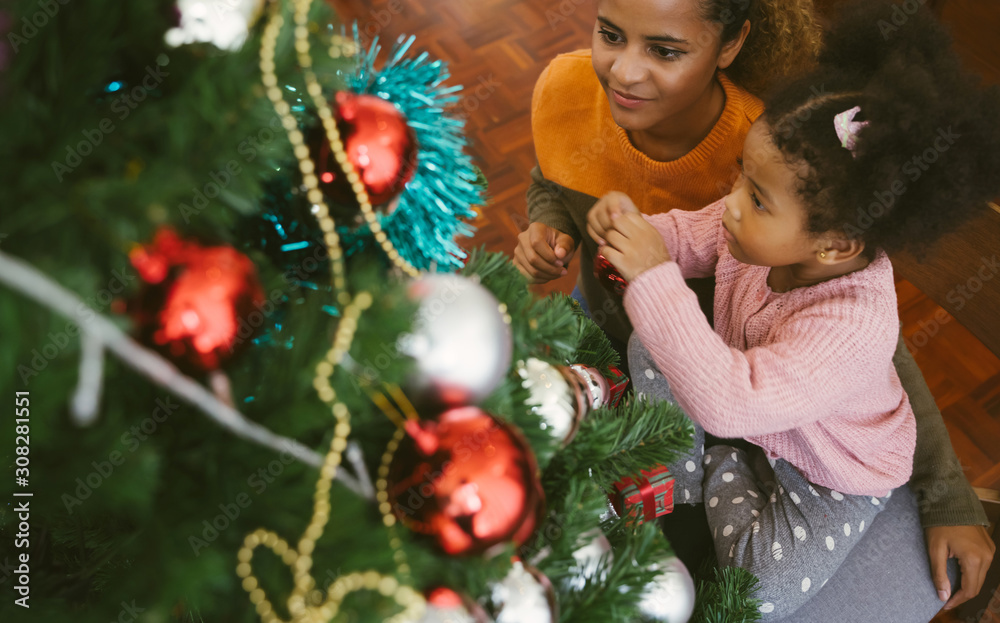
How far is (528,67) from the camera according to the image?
6.84 feet

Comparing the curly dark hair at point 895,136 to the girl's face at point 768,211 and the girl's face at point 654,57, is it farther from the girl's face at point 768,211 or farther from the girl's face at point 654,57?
the girl's face at point 654,57

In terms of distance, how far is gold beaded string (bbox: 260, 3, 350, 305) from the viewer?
30 centimetres

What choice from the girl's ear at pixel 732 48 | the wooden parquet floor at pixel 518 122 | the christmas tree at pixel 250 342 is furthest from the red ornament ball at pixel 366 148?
the wooden parquet floor at pixel 518 122

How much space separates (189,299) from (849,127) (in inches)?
26.1

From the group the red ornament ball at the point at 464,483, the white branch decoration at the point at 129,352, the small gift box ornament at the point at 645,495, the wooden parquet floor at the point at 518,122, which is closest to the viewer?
the white branch decoration at the point at 129,352

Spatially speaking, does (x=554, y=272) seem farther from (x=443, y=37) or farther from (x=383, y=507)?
(x=443, y=37)

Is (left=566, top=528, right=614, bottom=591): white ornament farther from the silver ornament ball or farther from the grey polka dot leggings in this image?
the grey polka dot leggings

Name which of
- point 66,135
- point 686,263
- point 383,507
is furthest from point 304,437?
point 686,263

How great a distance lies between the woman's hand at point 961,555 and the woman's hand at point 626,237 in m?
0.50

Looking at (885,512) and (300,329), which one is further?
(885,512)

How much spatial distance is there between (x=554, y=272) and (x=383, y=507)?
734mm

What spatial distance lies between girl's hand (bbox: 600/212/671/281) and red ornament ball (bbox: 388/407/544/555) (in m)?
0.44

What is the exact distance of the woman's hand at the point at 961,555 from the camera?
0.81m

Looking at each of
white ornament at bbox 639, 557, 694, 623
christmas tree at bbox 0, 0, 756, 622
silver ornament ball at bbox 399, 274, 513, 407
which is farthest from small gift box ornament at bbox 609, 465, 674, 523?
silver ornament ball at bbox 399, 274, 513, 407
